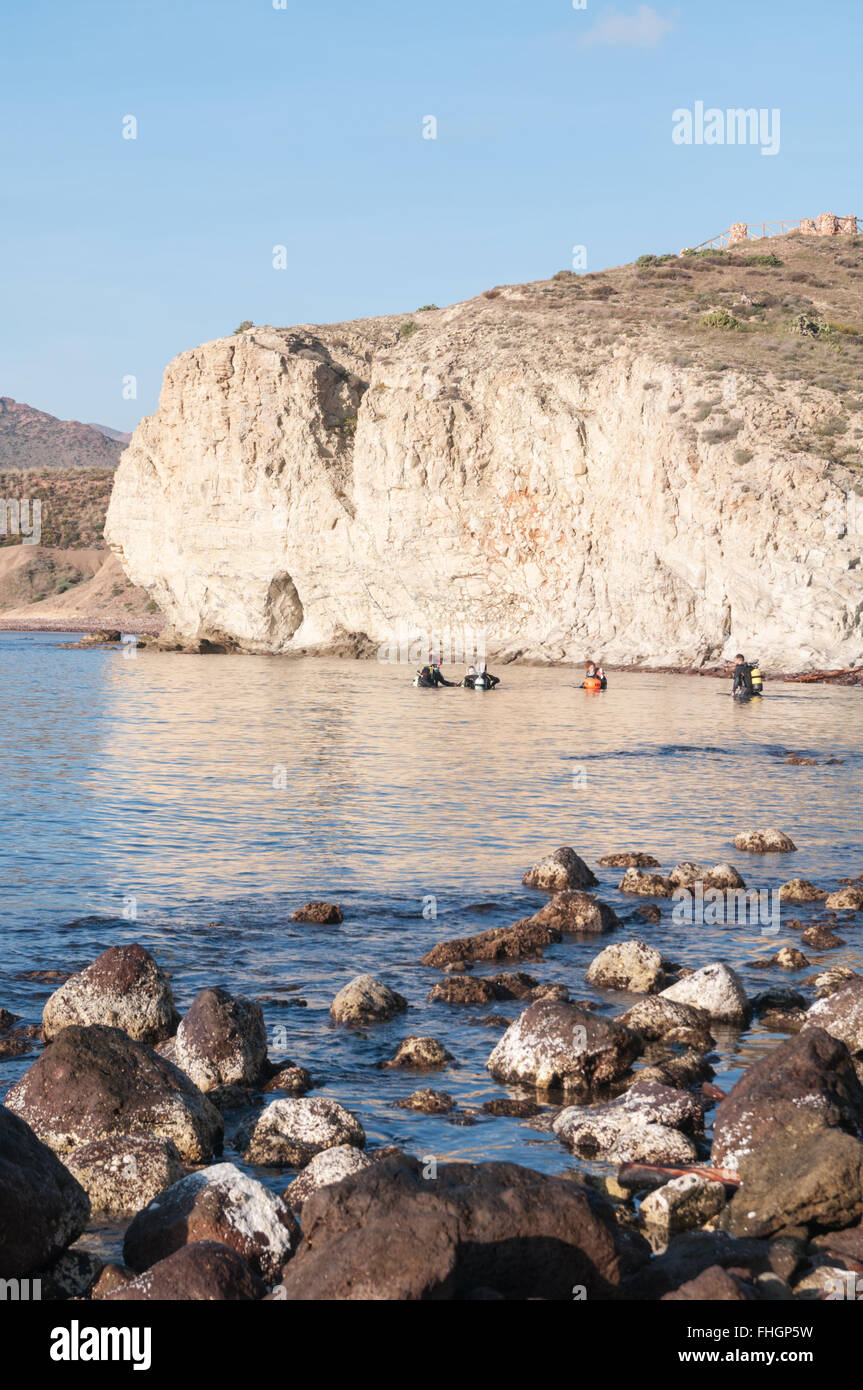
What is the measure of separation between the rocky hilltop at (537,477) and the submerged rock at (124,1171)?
5092 cm

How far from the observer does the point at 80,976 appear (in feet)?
39.9

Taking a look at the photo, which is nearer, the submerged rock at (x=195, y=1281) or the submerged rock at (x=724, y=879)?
the submerged rock at (x=195, y=1281)

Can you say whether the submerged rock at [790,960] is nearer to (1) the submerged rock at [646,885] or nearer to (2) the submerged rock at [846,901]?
(2) the submerged rock at [846,901]

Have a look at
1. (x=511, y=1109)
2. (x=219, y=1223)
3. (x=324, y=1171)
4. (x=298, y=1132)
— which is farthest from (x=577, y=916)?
(x=219, y=1223)

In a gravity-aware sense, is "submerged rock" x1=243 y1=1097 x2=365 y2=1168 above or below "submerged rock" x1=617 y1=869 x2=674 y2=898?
above

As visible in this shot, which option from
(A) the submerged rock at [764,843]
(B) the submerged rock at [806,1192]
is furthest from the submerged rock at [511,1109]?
(A) the submerged rock at [764,843]

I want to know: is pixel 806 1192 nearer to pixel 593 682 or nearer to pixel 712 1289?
pixel 712 1289

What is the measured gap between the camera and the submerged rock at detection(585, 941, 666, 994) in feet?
44.6

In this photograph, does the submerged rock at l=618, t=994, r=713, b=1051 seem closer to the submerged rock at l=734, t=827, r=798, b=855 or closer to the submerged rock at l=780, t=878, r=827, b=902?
the submerged rock at l=780, t=878, r=827, b=902

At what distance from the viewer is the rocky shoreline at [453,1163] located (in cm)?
679

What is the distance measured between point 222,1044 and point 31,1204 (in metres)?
3.74

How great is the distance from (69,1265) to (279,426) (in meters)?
73.2

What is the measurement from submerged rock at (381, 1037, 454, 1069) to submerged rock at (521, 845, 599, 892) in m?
6.91

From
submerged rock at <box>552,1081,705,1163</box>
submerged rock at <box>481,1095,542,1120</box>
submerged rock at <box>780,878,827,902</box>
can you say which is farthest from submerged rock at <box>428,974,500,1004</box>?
submerged rock at <box>780,878,827,902</box>
